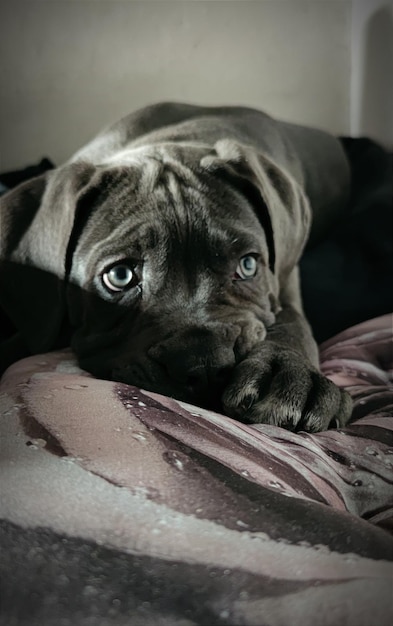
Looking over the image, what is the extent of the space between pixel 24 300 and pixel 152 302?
453 millimetres

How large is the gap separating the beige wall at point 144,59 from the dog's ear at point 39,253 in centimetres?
147

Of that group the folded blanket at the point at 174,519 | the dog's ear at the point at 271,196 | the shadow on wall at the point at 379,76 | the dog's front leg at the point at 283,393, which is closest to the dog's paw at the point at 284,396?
the dog's front leg at the point at 283,393

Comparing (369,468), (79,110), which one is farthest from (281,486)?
(79,110)

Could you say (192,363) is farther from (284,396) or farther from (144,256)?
(144,256)

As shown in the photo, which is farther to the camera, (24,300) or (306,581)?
(24,300)

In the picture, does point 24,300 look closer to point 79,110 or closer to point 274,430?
point 274,430

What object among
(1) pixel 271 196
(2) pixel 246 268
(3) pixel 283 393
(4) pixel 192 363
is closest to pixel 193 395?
(4) pixel 192 363

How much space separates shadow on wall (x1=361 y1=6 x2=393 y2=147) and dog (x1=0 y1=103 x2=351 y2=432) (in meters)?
1.29

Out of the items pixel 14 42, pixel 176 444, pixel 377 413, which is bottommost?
pixel 377 413

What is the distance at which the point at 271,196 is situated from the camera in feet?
7.65

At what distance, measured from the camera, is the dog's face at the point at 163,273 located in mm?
1897

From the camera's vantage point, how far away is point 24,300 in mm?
2221

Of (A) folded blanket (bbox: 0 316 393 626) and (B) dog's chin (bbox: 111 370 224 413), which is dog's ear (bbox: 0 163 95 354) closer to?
(B) dog's chin (bbox: 111 370 224 413)

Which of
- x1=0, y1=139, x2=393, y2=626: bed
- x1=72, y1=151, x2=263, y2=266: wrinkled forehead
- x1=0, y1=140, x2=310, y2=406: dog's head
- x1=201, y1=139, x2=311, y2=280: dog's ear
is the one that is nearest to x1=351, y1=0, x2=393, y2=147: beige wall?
x1=201, y1=139, x2=311, y2=280: dog's ear
